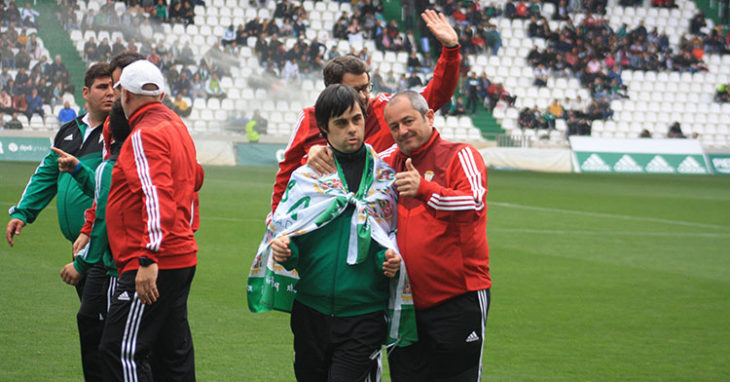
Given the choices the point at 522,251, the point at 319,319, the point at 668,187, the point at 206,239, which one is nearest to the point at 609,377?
the point at 319,319

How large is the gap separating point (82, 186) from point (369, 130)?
5.46 ft

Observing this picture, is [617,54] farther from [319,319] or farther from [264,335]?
[319,319]

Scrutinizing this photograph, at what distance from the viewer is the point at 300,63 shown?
33.3m

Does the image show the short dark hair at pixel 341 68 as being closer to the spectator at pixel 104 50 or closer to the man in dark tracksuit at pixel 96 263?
the man in dark tracksuit at pixel 96 263

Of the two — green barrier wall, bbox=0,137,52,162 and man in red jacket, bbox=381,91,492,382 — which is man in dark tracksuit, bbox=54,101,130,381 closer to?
man in red jacket, bbox=381,91,492,382

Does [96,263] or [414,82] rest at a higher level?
[96,263]

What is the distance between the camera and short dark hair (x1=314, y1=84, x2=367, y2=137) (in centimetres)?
378

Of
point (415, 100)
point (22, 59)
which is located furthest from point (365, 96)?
point (22, 59)

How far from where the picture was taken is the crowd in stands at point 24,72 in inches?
1088

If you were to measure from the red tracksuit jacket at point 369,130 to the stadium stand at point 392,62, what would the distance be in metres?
25.4

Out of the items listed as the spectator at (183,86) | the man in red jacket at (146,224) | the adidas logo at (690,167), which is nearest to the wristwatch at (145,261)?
the man in red jacket at (146,224)

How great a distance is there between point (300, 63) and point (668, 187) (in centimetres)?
1501

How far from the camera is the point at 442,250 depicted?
3.91m

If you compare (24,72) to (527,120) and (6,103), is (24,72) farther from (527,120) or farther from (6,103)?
(527,120)
